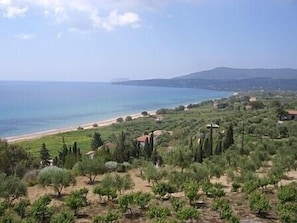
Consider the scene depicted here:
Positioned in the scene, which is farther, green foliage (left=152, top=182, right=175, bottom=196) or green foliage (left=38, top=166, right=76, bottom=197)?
green foliage (left=38, top=166, right=76, bottom=197)

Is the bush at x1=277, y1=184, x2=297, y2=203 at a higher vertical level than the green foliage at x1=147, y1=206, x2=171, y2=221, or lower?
lower

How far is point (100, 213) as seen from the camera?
16.7 metres

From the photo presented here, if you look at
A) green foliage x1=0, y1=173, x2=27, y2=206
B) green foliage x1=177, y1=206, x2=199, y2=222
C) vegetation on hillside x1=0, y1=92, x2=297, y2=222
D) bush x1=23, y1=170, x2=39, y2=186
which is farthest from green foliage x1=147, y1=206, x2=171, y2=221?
bush x1=23, y1=170, x2=39, y2=186

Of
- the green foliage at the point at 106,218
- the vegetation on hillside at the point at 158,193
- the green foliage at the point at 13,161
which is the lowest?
the green foliage at the point at 13,161

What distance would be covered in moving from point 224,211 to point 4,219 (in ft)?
28.0

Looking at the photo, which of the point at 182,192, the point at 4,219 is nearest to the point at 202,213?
the point at 182,192

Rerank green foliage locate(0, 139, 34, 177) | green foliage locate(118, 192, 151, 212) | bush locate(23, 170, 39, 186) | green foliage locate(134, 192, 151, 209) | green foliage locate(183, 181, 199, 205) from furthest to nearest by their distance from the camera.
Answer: green foliage locate(0, 139, 34, 177) < bush locate(23, 170, 39, 186) < green foliage locate(183, 181, 199, 205) < green foliage locate(134, 192, 151, 209) < green foliage locate(118, 192, 151, 212)

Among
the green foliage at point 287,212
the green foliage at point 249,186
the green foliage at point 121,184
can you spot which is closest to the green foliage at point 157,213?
the green foliage at point 121,184

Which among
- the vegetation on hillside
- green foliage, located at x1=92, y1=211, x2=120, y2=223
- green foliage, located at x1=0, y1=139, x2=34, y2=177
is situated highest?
green foliage, located at x1=92, y1=211, x2=120, y2=223

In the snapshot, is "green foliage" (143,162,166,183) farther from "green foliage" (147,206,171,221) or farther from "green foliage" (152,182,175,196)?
"green foliage" (147,206,171,221)

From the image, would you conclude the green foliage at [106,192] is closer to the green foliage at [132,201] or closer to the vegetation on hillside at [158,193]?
the vegetation on hillside at [158,193]

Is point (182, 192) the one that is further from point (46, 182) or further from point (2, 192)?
point (2, 192)

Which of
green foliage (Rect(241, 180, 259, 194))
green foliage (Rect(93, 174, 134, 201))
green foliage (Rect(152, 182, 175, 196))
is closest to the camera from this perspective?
green foliage (Rect(93, 174, 134, 201))

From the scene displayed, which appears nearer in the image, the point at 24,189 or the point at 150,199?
the point at 150,199
